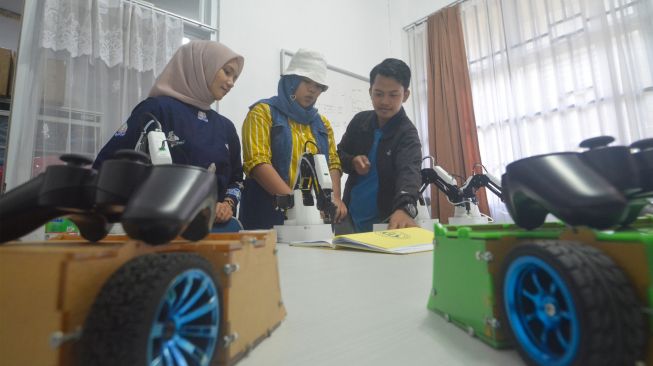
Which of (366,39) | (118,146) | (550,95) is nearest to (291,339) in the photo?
(118,146)

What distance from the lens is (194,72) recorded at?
120 centimetres

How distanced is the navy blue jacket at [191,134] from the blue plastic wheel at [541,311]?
0.87m

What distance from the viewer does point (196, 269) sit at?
202mm

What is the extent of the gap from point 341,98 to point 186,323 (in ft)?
9.63

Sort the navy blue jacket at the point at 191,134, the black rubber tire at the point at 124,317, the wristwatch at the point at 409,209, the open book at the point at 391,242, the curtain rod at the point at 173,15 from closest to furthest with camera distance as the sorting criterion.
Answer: the black rubber tire at the point at 124,317 → the open book at the point at 391,242 → the navy blue jacket at the point at 191,134 → the wristwatch at the point at 409,209 → the curtain rod at the point at 173,15

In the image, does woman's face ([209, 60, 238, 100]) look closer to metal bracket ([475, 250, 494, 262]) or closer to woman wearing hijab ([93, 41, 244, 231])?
woman wearing hijab ([93, 41, 244, 231])

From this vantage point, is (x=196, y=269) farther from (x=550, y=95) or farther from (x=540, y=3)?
(x=540, y=3)

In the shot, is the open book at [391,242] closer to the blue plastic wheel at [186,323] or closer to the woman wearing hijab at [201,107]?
the woman wearing hijab at [201,107]

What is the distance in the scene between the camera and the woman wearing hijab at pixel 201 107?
3.59ft

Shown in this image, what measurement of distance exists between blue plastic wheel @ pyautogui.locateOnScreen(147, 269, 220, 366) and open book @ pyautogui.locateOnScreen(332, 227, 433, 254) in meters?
0.63

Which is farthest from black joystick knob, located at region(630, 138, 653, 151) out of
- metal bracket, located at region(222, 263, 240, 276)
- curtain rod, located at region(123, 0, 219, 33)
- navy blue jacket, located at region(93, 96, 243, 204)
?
curtain rod, located at region(123, 0, 219, 33)

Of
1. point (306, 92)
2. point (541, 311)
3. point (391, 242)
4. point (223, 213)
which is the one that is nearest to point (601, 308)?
point (541, 311)

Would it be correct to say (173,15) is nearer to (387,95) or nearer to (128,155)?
(387,95)

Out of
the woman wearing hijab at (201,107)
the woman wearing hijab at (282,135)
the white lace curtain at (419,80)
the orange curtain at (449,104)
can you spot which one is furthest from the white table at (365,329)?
the white lace curtain at (419,80)
